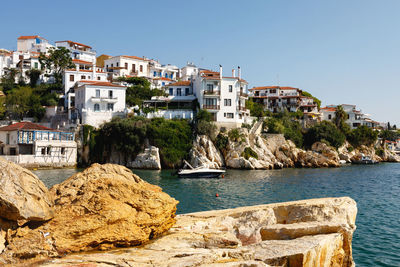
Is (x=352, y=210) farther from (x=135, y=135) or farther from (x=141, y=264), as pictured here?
(x=135, y=135)

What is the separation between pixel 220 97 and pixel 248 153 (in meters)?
12.9

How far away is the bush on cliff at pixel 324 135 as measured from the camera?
229 feet

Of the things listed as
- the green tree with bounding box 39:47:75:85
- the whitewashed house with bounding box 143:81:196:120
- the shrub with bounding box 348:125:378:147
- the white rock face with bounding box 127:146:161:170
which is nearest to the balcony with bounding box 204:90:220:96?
the whitewashed house with bounding box 143:81:196:120

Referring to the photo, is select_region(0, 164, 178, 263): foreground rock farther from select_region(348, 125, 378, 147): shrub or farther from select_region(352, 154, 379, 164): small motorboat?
select_region(348, 125, 378, 147): shrub

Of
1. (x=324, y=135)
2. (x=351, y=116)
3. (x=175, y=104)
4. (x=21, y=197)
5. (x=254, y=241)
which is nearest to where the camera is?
(x=21, y=197)

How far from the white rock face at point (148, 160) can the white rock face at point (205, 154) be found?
553 centimetres

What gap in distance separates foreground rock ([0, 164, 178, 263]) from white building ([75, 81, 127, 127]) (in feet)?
164

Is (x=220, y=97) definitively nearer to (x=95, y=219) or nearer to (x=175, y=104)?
(x=175, y=104)

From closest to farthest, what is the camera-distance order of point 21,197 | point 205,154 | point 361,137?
point 21,197 → point 205,154 → point 361,137

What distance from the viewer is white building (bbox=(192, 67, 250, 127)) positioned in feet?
204

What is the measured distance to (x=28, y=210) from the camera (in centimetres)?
816

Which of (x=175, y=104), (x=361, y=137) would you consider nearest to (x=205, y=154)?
(x=175, y=104)

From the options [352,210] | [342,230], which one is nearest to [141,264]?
[342,230]

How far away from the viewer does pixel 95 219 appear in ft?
30.0
